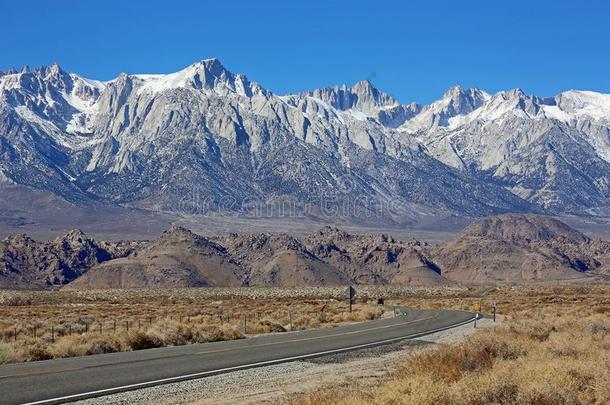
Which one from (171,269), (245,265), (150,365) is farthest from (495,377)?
(245,265)

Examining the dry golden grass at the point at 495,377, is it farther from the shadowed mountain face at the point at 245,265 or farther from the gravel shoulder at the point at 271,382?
the shadowed mountain face at the point at 245,265

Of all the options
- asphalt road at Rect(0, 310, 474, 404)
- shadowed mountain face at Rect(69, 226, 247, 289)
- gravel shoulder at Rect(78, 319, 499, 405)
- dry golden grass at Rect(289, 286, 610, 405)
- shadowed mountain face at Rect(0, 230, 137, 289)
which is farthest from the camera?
shadowed mountain face at Rect(0, 230, 137, 289)

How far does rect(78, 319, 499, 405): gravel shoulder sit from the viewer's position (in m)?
16.4

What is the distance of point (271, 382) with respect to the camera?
744 inches

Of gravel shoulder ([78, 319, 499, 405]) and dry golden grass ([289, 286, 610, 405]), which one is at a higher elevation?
dry golden grass ([289, 286, 610, 405])

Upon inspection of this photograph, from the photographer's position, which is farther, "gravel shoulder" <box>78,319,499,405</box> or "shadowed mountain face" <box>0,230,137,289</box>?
"shadowed mountain face" <box>0,230,137,289</box>

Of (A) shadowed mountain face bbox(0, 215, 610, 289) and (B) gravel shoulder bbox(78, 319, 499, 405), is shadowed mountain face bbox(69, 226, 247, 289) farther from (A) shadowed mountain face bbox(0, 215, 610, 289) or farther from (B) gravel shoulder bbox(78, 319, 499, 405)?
(B) gravel shoulder bbox(78, 319, 499, 405)

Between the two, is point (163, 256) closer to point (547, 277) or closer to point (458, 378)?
point (547, 277)

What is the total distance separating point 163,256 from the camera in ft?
557

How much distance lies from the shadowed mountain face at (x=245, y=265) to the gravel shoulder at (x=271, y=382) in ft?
437

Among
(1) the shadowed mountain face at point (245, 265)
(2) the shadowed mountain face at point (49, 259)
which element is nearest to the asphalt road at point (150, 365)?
(1) the shadowed mountain face at point (245, 265)

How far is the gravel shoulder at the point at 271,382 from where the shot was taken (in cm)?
1641

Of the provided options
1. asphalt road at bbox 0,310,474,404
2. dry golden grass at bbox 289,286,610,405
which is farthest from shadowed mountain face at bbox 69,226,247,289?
dry golden grass at bbox 289,286,610,405

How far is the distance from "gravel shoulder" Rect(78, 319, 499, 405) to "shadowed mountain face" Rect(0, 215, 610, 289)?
5250 inches
